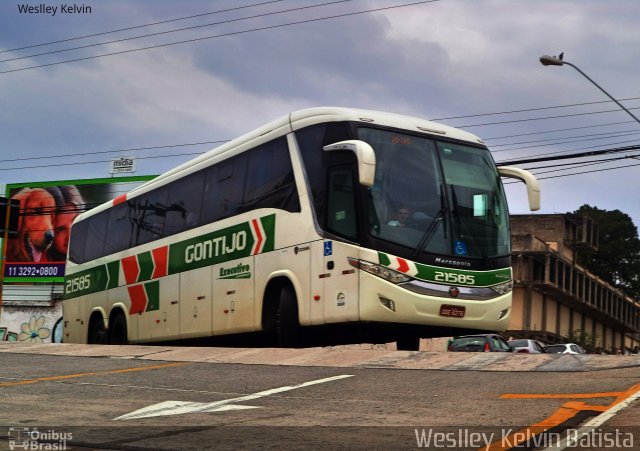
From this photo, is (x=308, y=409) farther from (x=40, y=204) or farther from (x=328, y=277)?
(x=40, y=204)

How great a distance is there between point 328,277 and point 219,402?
552 cm

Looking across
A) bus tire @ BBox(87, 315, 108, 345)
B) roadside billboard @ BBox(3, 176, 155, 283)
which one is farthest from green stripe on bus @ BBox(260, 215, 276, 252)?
roadside billboard @ BBox(3, 176, 155, 283)

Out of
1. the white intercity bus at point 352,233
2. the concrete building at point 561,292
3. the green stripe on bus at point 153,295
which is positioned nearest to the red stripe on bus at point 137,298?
the green stripe on bus at point 153,295

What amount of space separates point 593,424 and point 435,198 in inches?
301

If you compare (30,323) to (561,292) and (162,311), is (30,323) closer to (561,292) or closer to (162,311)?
(561,292)

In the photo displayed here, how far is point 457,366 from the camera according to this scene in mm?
11914

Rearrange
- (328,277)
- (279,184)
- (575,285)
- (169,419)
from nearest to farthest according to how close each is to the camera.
→ (169,419)
(328,277)
(279,184)
(575,285)

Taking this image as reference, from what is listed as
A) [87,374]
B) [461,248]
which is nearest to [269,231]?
[461,248]

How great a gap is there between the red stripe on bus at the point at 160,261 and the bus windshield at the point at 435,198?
668 centimetres

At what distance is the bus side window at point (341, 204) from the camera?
46.9 feet

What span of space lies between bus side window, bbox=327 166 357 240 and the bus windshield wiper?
95cm

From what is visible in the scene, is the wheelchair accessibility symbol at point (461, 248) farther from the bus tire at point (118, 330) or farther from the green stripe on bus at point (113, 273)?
the green stripe on bus at point (113, 273)

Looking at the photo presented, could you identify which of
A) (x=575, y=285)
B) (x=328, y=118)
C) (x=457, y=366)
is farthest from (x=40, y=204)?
(x=457, y=366)

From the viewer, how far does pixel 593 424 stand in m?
Result: 7.20
